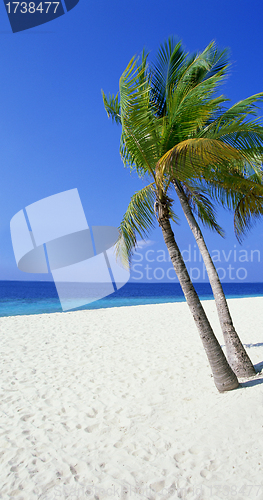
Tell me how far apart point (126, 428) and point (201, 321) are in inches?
74.7

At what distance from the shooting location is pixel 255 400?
3777mm

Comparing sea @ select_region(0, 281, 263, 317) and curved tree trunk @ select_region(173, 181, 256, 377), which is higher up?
curved tree trunk @ select_region(173, 181, 256, 377)

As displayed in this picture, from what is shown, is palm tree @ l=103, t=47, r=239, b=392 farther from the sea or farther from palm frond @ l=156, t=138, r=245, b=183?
the sea

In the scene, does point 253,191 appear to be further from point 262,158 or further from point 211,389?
point 211,389

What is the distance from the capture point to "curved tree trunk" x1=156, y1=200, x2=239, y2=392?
4.30 meters

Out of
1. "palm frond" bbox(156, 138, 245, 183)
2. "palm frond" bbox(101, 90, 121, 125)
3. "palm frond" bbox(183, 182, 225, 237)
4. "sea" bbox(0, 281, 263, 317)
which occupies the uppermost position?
"palm frond" bbox(101, 90, 121, 125)

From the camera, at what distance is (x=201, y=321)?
4375mm

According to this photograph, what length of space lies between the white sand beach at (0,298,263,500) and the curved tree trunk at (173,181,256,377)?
0.34m

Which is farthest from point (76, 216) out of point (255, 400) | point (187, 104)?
point (255, 400)

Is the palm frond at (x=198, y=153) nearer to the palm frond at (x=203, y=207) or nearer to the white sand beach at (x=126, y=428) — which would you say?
the palm frond at (x=203, y=207)

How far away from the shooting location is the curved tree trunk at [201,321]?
169 inches

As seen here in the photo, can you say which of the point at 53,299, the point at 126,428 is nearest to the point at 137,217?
the point at 126,428

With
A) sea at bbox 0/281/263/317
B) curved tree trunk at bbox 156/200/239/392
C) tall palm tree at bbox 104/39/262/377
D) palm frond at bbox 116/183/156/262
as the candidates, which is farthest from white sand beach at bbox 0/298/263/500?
sea at bbox 0/281/263/317

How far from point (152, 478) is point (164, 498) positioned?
0.84 ft
